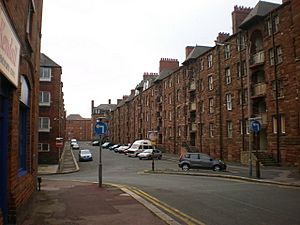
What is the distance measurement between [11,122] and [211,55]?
137 feet

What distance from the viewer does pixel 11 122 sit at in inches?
307

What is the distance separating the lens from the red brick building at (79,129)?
160375 mm

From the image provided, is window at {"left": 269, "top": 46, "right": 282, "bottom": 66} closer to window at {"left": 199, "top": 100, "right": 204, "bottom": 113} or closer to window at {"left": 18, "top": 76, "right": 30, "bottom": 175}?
window at {"left": 199, "top": 100, "right": 204, "bottom": 113}

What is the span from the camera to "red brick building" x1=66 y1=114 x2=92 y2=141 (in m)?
160

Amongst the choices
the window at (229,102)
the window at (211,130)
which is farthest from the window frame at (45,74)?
the window at (229,102)

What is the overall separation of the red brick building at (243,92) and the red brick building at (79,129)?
9704cm

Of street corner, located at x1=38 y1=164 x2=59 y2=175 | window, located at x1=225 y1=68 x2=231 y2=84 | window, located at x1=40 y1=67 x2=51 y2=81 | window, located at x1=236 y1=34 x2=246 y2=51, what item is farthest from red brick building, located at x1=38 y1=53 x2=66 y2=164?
window, located at x1=236 y1=34 x2=246 y2=51

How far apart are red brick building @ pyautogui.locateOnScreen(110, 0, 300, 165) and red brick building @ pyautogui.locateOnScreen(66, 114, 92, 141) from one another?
318ft

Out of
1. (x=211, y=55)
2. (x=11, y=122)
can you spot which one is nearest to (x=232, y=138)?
(x=211, y=55)

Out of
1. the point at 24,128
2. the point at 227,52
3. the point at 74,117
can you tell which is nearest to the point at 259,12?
the point at 227,52

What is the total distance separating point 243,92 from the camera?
130ft

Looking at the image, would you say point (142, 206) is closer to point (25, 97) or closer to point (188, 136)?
point (25, 97)

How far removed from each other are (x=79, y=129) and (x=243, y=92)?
128069 millimetres

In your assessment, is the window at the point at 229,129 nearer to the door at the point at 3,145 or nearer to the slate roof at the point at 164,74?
the slate roof at the point at 164,74
